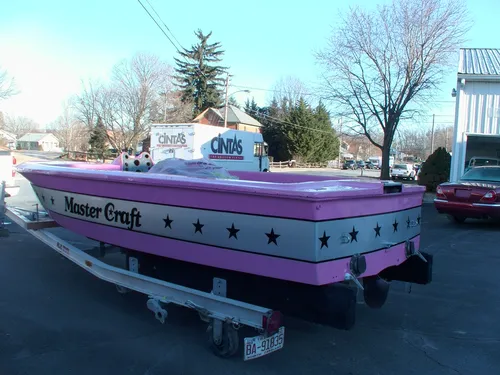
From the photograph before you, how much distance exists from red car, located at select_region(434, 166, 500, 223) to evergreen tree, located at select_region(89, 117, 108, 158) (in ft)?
118

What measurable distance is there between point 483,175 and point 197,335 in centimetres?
973

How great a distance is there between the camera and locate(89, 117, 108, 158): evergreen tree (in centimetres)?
4146

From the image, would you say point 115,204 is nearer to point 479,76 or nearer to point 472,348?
point 472,348

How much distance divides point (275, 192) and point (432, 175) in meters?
17.8

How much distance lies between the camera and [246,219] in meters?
3.49

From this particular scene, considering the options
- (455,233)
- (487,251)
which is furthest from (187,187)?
(455,233)

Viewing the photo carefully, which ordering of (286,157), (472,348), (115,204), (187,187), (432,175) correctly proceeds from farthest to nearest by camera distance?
(286,157)
(432,175)
(115,204)
(472,348)
(187,187)

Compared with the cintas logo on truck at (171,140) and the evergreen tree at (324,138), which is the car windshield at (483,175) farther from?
the evergreen tree at (324,138)

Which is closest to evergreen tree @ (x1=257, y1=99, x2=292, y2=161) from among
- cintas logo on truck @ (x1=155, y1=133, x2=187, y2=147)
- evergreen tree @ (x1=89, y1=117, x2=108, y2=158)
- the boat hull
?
evergreen tree @ (x1=89, y1=117, x2=108, y2=158)

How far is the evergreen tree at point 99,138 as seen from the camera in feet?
136

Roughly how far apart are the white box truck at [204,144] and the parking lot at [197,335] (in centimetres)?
1626

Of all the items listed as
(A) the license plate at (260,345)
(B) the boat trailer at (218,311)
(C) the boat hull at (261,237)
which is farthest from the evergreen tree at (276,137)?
(A) the license plate at (260,345)

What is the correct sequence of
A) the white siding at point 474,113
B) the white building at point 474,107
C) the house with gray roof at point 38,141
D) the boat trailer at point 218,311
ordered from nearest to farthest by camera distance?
1. the boat trailer at point 218,311
2. the white building at point 474,107
3. the white siding at point 474,113
4. the house with gray roof at point 38,141

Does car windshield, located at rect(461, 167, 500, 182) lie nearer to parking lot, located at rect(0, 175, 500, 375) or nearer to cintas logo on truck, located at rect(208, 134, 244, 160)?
parking lot, located at rect(0, 175, 500, 375)
